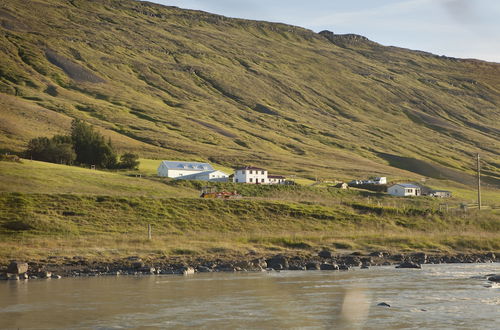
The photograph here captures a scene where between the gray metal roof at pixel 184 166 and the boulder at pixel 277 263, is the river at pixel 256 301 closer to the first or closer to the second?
the boulder at pixel 277 263

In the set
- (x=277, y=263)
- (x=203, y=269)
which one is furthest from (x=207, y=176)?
(x=203, y=269)

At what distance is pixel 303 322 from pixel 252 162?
141978mm

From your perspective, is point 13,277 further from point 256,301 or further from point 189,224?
point 189,224

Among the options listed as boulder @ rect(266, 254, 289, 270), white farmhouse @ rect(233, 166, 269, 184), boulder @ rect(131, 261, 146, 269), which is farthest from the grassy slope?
white farmhouse @ rect(233, 166, 269, 184)

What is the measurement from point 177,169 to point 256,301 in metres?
84.4

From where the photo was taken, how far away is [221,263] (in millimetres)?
46281

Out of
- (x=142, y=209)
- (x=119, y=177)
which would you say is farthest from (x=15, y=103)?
(x=142, y=209)

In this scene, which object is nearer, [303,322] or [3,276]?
[303,322]

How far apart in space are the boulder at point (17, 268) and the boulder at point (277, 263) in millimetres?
16025

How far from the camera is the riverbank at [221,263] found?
1615 inches

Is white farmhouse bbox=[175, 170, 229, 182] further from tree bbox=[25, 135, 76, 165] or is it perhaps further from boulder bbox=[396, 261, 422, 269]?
boulder bbox=[396, 261, 422, 269]

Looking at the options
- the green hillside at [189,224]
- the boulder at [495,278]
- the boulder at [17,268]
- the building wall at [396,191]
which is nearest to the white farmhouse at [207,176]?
the green hillside at [189,224]

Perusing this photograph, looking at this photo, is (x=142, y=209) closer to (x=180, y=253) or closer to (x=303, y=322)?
(x=180, y=253)

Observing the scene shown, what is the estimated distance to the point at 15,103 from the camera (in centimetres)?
18212
